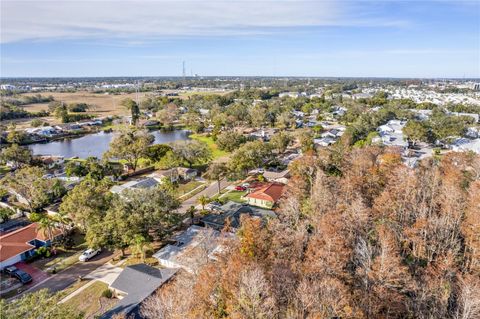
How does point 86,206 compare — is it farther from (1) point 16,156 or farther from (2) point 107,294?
(1) point 16,156

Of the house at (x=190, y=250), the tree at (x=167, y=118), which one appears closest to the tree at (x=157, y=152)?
the house at (x=190, y=250)

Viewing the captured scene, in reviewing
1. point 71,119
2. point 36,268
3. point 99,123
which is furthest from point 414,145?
point 71,119

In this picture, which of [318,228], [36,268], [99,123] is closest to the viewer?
[318,228]

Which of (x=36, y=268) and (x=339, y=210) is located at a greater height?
(x=339, y=210)

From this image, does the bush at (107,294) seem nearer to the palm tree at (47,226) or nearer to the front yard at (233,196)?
the palm tree at (47,226)

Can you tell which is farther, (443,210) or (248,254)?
(443,210)

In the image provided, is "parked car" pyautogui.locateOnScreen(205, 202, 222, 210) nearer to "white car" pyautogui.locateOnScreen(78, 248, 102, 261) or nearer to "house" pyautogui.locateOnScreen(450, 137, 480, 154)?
"white car" pyautogui.locateOnScreen(78, 248, 102, 261)

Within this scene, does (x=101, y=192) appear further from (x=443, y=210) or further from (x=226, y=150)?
(x=226, y=150)

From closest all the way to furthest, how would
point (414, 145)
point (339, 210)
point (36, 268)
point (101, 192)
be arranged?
point (339, 210) → point (36, 268) → point (101, 192) → point (414, 145)
